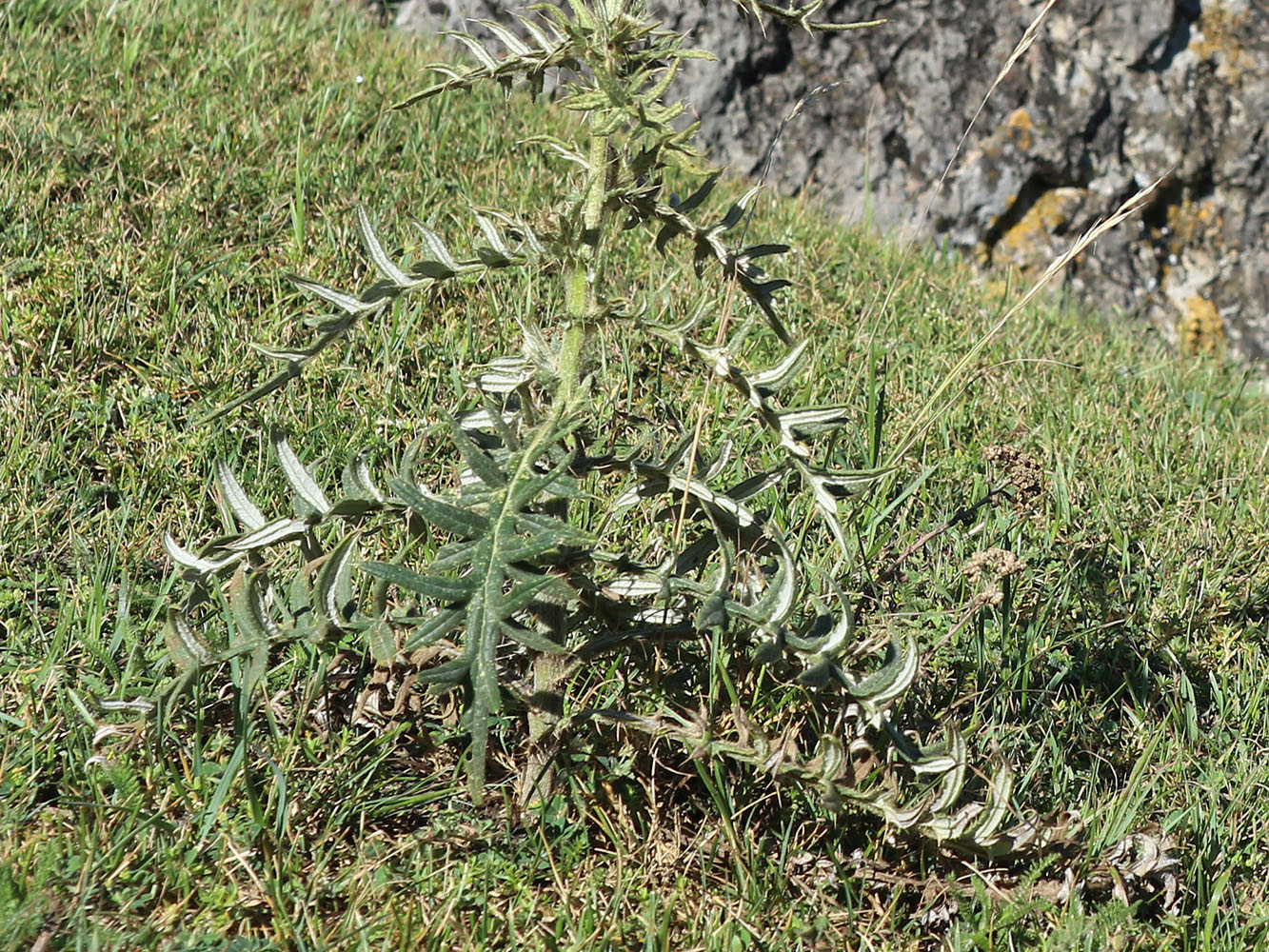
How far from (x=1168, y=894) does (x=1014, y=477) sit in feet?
3.19

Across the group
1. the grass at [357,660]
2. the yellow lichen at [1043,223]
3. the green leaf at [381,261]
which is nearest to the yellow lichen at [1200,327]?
the yellow lichen at [1043,223]

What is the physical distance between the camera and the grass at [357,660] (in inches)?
74.2

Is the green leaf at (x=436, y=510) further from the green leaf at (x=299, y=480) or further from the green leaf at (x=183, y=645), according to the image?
the green leaf at (x=183, y=645)

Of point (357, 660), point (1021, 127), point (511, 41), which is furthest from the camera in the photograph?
point (1021, 127)

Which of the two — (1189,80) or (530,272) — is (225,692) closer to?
(530,272)

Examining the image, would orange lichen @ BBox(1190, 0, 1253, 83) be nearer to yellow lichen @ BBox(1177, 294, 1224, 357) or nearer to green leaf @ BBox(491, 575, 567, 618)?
yellow lichen @ BBox(1177, 294, 1224, 357)

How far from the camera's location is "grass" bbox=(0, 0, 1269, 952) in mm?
1884

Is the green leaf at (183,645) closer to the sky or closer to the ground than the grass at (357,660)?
closer to the sky

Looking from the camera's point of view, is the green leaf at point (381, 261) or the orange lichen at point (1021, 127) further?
the orange lichen at point (1021, 127)

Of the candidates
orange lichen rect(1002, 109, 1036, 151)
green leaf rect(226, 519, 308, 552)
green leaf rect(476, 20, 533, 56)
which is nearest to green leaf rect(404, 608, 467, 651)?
green leaf rect(226, 519, 308, 552)

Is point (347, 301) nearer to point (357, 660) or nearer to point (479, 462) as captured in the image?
point (479, 462)

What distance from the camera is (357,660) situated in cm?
230

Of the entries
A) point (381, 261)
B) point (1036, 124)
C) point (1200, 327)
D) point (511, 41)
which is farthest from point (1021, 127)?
point (381, 261)

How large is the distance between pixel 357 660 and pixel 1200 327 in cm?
457
